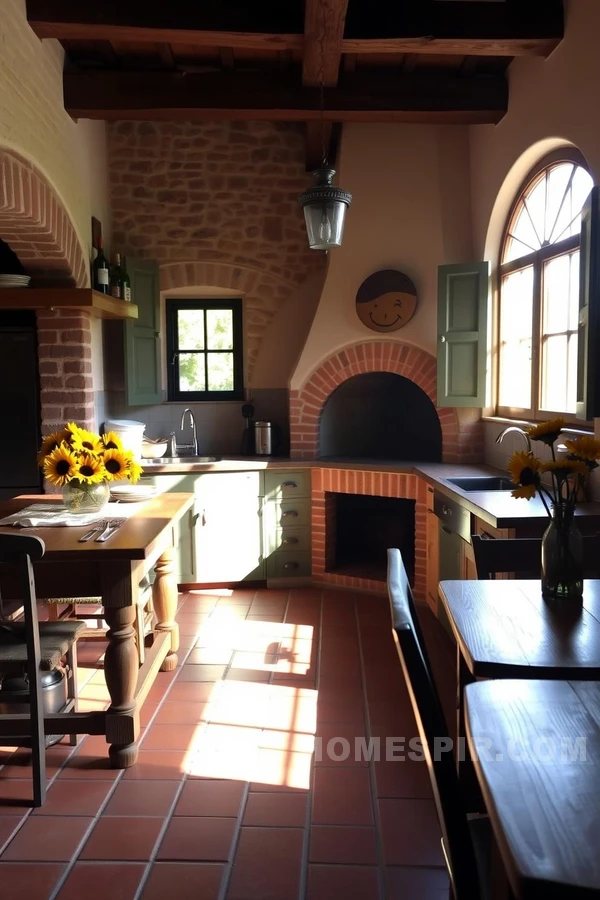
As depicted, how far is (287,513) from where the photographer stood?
15.9 ft

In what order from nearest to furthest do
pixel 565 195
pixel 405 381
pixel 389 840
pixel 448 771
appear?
pixel 448 771, pixel 389 840, pixel 565 195, pixel 405 381

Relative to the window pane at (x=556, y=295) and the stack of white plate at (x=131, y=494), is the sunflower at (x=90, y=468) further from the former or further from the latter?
the window pane at (x=556, y=295)

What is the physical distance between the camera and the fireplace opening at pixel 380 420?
17.3 feet

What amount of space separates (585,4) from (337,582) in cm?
357

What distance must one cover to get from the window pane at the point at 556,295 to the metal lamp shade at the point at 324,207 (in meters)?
1.21

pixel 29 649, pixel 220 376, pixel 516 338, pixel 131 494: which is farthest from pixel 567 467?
pixel 220 376

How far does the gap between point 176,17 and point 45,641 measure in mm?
2984

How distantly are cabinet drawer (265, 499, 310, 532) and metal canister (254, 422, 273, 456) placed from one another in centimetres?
49

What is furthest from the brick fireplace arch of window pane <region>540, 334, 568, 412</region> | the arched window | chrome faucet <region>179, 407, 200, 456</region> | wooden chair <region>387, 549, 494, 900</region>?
wooden chair <region>387, 549, 494, 900</region>

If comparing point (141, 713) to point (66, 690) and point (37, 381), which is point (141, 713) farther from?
point (37, 381)

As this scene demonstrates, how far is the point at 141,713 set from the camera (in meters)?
3.03

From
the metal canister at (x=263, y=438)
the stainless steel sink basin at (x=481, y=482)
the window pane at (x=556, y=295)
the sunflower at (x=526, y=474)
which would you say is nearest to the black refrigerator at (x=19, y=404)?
the metal canister at (x=263, y=438)

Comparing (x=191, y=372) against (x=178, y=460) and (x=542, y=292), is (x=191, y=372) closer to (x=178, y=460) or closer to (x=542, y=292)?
(x=178, y=460)

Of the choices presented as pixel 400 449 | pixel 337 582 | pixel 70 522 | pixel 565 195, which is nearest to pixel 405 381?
pixel 400 449
